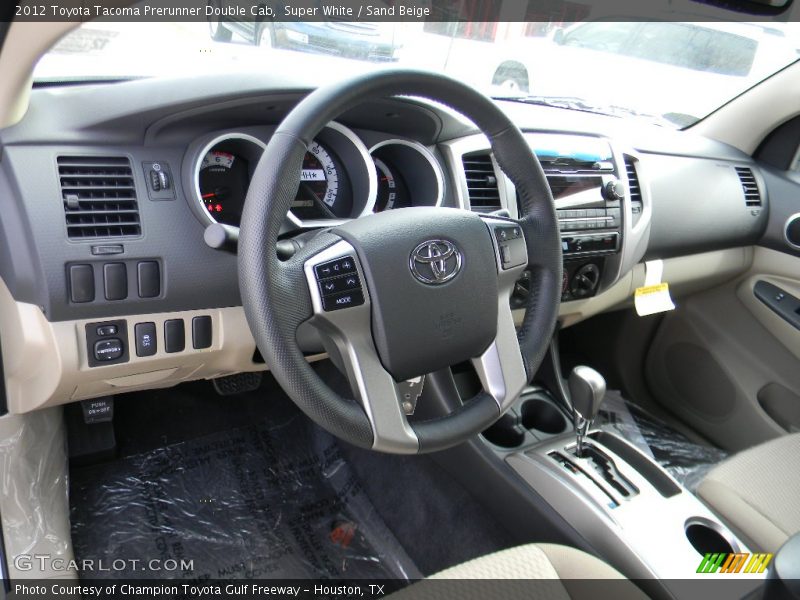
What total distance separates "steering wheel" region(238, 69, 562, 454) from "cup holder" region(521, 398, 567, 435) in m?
0.75

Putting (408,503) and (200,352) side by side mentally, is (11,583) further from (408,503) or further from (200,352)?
(408,503)

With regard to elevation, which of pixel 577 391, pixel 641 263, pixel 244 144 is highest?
pixel 244 144

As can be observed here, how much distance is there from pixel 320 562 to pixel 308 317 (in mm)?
1034

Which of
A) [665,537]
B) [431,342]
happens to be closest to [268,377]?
[431,342]

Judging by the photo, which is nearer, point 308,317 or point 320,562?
point 308,317

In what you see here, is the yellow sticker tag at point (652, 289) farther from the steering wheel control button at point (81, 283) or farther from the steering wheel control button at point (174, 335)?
the steering wheel control button at point (81, 283)

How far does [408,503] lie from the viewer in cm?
189

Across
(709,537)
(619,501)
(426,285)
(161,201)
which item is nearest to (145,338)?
(161,201)

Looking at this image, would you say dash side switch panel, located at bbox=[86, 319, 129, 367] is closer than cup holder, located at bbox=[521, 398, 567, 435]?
Yes

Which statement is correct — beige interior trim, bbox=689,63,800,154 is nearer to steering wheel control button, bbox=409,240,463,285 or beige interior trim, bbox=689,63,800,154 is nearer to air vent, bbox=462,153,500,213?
air vent, bbox=462,153,500,213

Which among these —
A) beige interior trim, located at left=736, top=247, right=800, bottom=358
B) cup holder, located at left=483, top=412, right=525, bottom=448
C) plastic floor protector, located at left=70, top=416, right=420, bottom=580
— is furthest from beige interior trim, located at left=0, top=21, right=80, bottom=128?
beige interior trim, located at left=736, top=247, right=800, bottom=358

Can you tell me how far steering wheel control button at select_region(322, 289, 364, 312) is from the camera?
1.02 metres

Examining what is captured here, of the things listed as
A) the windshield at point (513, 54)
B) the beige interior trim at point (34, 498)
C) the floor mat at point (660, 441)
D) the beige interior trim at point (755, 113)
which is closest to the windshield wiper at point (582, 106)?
the windshield at point (513, 54)

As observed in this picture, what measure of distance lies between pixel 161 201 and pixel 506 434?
3.65 feet
